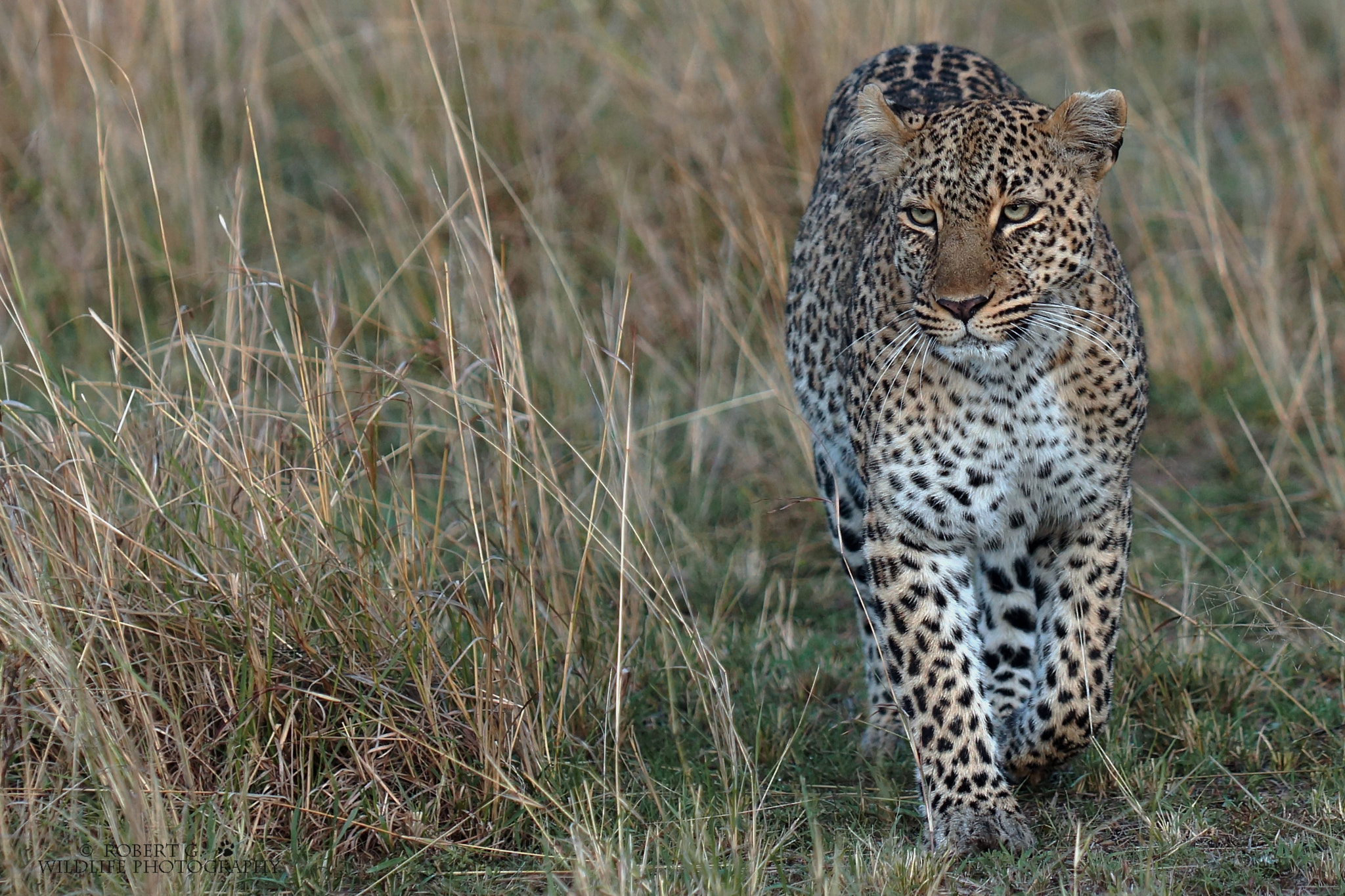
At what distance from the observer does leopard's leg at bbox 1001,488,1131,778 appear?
14.4ft

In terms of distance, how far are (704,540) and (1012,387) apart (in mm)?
2208

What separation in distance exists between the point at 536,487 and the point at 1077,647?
5.80ft

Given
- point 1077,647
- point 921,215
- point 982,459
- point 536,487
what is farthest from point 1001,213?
point 536,487

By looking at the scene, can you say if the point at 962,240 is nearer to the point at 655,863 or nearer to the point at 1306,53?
the point at 655,863

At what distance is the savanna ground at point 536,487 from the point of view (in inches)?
153

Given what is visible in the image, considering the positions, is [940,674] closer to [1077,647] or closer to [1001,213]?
[1077,647]

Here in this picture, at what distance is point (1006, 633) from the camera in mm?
5055

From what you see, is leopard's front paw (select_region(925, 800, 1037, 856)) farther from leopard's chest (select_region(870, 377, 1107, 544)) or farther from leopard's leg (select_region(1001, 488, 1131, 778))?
leopard's chest (select_region(870, 377, 1107, 544))

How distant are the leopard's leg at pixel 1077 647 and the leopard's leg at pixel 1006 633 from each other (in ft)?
1.32

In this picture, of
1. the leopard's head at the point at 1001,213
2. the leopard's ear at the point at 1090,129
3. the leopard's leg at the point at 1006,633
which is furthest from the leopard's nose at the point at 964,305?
the leopard's leg at the point at 1006,633

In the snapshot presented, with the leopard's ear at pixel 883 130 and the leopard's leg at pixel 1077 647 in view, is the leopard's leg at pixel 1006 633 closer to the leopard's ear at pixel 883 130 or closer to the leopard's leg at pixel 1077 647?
the leopard's leg at pixel 1077 647

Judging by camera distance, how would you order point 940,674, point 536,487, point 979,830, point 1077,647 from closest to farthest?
point 979,830, point 940,674, point 1077,647, point 536,487

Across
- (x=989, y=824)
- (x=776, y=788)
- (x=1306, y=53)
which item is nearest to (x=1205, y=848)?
(x=989, y=824)

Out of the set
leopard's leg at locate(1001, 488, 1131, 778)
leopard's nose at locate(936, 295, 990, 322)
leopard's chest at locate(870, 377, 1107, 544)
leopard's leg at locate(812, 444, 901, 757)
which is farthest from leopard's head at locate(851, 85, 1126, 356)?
leopard's leg at locate(812, 444, 901, 757)
